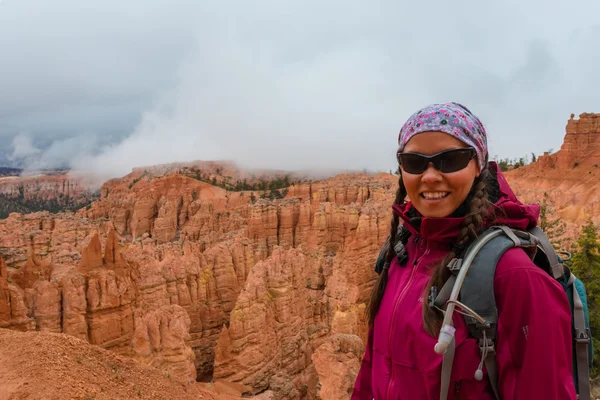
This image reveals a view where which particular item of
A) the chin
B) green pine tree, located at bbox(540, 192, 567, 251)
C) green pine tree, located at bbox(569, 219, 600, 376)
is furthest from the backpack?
green pine tree, located at bbox(540, 192, 567, 251)

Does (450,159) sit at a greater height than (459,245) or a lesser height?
greater

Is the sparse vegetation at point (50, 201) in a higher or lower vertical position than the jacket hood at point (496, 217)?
lower

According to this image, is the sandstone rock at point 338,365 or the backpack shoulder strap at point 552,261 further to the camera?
the sandstone rock at point 338,365

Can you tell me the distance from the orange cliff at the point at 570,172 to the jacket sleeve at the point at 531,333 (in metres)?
30.8

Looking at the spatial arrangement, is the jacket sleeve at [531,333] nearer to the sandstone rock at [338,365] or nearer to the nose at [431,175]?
the nose at [431,175]

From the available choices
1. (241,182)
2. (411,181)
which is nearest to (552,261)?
(411,181)

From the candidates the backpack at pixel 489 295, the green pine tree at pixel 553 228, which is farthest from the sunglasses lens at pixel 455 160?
the green pine tree at pixel 553 228

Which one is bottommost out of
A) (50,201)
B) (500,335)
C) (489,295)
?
(50,201)

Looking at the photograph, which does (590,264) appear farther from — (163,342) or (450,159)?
(450,159)

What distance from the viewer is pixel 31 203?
305 feet

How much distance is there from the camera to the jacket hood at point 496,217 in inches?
58.8

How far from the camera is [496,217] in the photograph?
1.50 metres

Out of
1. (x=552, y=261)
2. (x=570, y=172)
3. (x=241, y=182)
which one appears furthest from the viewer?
(x=241, y=182)

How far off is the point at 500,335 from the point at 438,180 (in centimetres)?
60
